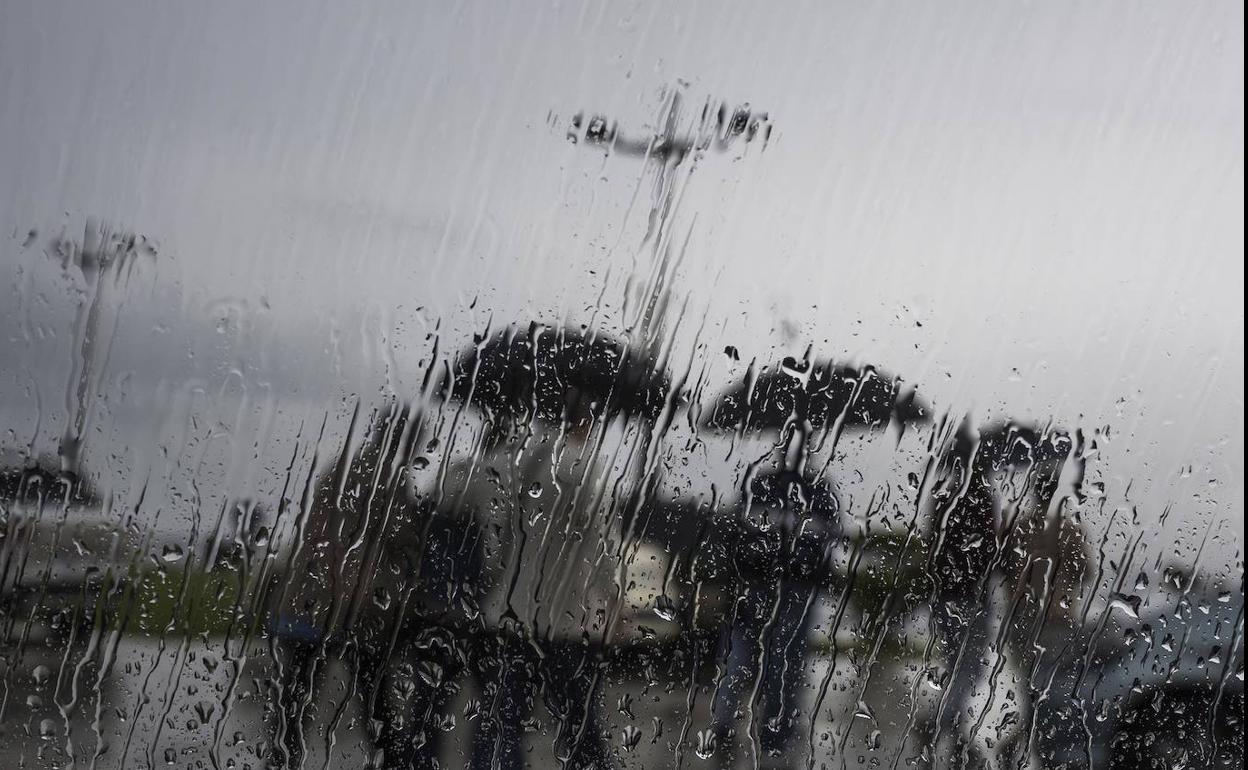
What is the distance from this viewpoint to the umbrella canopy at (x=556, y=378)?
0.97 metres

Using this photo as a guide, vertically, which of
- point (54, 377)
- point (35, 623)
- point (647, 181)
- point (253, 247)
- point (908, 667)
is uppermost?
point (647, 181)

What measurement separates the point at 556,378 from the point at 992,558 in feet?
1.86

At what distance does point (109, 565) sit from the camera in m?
0.89

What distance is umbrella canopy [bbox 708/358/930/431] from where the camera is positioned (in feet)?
3.39

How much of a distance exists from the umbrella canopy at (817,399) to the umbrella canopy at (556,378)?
92 millimetres

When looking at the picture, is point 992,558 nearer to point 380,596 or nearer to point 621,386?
point 621,386

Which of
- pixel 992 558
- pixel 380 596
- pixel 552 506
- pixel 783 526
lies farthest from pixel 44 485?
pixel 992 558

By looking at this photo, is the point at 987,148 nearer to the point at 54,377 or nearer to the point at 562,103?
the point at 562,103

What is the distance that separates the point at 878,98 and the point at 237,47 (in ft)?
2.30

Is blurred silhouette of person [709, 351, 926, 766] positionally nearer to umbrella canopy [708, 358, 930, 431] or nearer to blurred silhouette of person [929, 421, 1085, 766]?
umbrella canopy [708, 358, 930, 431]

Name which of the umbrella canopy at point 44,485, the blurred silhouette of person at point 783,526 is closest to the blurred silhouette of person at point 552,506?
the blurred silhouette of person at point 783,526

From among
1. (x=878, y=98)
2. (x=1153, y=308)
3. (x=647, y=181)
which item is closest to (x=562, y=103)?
(x=647, y=181)

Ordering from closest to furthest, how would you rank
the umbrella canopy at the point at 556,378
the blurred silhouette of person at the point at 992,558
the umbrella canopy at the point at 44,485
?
the umbrella canopy at the point at 44,485 < the umbrella canopy at the point at 556,378 < the blurred silhouette of person at the point at 992,558

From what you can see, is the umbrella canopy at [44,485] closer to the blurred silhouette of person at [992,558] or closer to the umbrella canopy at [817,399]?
the umbrella canopy at [817,399]
